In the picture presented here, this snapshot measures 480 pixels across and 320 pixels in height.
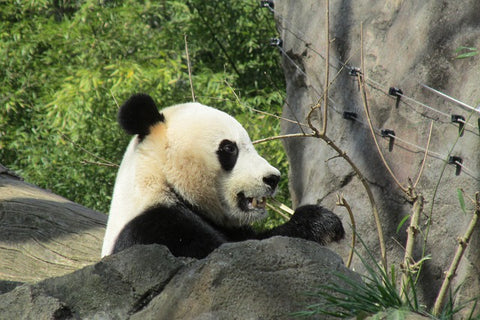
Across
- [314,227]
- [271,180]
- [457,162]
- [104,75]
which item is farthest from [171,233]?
[104,75]

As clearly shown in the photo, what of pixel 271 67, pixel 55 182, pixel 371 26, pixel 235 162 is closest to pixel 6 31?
pixel 55 182

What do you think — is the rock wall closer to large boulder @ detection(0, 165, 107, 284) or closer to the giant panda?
the giant panda

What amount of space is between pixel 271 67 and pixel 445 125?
16.0 feet

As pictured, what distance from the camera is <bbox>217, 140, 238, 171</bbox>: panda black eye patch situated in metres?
3.07

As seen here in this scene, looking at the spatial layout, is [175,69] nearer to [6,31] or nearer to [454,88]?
[6,31]

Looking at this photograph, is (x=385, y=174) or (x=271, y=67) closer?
(x=385, y=174)

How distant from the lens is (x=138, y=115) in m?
3.05

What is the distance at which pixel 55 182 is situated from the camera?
6.73 m

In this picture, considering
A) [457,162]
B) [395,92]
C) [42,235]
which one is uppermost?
[395,92]

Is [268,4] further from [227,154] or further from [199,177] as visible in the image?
[199,177]

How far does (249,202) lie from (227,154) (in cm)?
23

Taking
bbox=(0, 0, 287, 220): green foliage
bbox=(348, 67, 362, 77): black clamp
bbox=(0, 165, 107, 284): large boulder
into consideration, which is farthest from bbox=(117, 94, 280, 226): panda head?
bbox=(0, 0, 287, 220): green foliage

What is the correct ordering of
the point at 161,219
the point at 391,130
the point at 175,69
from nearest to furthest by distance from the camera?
the point at 161,219, the point at 391,130, the point at 175,69

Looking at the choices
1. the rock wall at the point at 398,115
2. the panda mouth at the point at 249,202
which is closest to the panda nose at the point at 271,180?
the panda mouth at the point at 249,202
